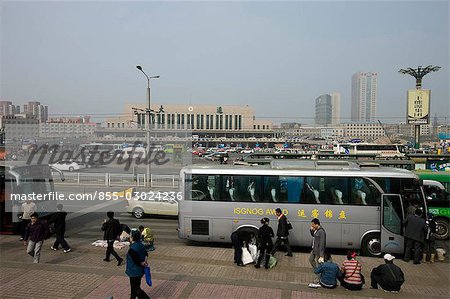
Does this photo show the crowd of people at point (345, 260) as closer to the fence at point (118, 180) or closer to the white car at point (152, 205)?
the white car at point (152, 205)

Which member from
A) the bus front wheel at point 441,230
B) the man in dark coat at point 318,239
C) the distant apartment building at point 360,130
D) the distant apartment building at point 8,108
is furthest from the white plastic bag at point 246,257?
the distant apartment building at point 360,130

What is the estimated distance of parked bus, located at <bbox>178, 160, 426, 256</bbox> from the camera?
10914mm

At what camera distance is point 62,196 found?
2106cm

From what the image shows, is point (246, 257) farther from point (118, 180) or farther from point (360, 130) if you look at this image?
point (360, 130)

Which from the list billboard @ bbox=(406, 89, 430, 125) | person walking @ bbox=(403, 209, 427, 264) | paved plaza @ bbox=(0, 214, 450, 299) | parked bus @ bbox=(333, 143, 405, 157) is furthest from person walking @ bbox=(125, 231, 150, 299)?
parked bus @ bbox=(333, 143, 405, 157)

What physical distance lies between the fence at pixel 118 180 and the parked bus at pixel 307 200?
13385mm

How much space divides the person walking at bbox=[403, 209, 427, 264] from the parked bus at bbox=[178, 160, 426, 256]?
1.21 feet

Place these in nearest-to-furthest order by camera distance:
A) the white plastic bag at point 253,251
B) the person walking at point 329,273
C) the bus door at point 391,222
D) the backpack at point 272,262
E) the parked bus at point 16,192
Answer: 1. the person walking at point 329,273
2. the backpack at point 272,262
3. the white plastic bag at point 253,251
4. the bus door at point 391,222
5. the parked bus at point 16,192

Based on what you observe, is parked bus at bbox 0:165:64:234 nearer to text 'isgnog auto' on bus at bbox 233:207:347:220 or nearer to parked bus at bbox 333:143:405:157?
text 'isgnog auto' on bus at bbox 233:207:347:220

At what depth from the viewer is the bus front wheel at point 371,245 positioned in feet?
35.9

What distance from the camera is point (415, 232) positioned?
1023cm

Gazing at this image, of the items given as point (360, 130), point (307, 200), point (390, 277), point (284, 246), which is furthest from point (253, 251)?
point (360, 130)

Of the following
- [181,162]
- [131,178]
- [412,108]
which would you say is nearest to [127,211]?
[131,178]

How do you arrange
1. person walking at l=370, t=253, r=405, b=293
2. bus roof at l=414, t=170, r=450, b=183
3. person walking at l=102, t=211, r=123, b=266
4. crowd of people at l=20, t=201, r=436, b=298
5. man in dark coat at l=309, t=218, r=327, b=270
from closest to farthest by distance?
crowd of people at l=20, t=201, r=436, b=298 → person walking at l=370, t=253, r=405, b=293 → man in dark coat at l=309, t=218, r=327, b=270 → person walking at l=102, t=211, r=123, b=266 → bus roof at l=414, t=170, r=450, b=183
